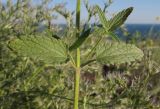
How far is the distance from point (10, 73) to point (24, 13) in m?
0.43

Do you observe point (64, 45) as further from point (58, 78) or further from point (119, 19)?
point (58, 78)

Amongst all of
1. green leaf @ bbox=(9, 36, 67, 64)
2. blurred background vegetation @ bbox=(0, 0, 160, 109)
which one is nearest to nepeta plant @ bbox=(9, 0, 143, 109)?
green leaf @ bbox=(9, 36, 67, 64)

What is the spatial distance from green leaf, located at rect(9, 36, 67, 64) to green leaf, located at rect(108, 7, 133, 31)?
108 mm

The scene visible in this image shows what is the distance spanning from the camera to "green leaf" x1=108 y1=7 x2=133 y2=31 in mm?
958

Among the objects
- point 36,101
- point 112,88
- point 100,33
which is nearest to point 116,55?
point 100,33

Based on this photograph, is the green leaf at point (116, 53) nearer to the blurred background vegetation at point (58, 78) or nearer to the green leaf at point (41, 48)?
the green leaf at point (41, 48)

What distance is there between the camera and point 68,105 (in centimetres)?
183

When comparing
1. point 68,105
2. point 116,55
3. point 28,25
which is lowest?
point 68,105

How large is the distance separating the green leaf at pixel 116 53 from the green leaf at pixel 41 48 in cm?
9

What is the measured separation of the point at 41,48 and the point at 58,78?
1089mm

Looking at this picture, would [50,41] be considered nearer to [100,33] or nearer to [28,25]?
[100,33]

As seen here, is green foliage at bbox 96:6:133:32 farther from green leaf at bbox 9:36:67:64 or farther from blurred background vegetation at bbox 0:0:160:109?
blurred background vegetation at bbox 0:0:160:109

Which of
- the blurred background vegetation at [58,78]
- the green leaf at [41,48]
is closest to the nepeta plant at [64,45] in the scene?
the green leaf at [41,48]

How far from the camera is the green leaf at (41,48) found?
3.12 feet
